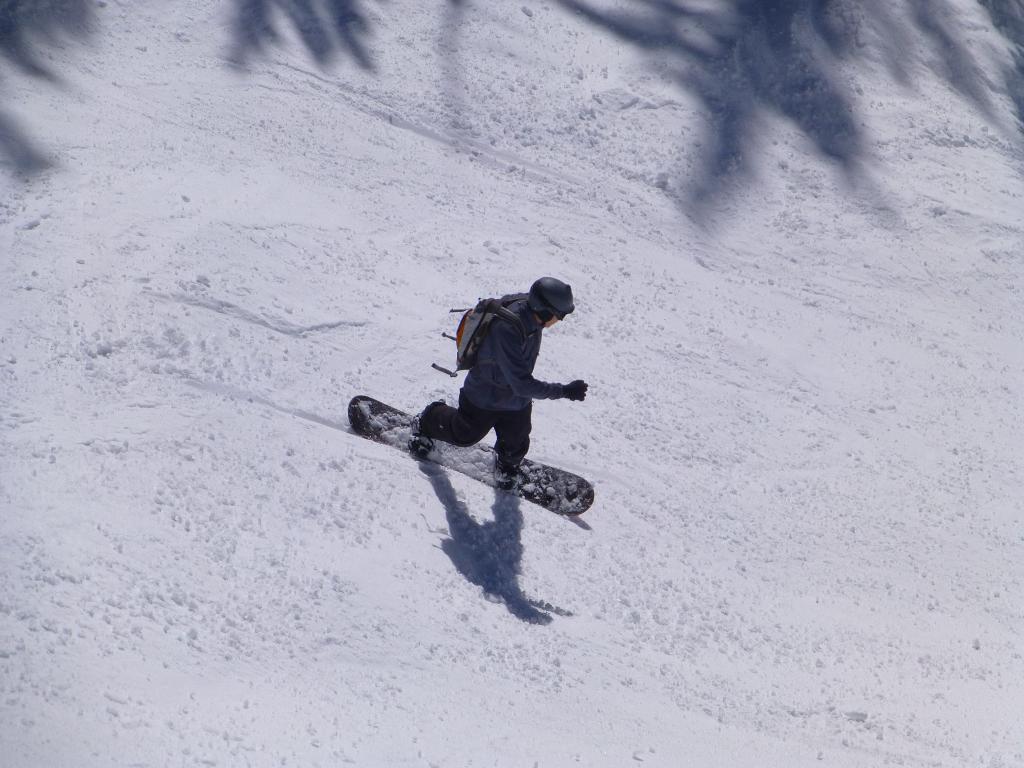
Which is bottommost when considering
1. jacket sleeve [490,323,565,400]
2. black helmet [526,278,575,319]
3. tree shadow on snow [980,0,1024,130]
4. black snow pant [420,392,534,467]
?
black snow pant [420,392,534,467]

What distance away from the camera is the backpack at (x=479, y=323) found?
5.59m

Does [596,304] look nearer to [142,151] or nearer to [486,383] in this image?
[486,383]

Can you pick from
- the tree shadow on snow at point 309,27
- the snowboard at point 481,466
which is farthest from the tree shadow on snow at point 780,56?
the snowboard at point 481,466

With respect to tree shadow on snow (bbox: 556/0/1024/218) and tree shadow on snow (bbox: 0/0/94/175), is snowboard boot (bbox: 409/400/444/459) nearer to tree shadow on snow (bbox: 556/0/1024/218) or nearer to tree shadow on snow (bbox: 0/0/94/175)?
tree shadow on snow (bbox: 0/0/94/175)

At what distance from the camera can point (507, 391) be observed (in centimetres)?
598

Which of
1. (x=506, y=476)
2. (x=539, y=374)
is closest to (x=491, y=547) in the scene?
(x=506, y=476)

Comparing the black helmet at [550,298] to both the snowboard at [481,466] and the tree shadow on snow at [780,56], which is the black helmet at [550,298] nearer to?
the snowboard at [481,466]

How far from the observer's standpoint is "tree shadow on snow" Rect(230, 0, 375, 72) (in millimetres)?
11391

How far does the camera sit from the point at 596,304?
8.98m

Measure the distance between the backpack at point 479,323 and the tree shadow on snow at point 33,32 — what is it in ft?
16.6

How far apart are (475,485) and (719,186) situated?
6276 millimetres

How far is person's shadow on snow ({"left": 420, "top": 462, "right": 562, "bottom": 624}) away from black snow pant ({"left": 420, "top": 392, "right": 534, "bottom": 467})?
0.29 meters

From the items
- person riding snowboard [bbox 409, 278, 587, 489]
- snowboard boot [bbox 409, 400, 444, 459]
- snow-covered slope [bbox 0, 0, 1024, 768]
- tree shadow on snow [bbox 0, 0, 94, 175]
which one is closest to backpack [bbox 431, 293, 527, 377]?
person riding snowboard [bbox 409, 278, 587, 489]

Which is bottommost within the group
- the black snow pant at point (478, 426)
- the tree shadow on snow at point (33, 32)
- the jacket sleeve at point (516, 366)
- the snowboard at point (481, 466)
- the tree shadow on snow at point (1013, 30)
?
the tree shadow on snow at point (33, 32)
